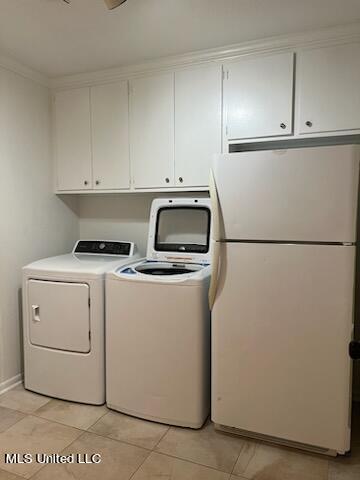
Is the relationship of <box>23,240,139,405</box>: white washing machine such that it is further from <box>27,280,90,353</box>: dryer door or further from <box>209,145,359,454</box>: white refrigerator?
<box>209,145,359,454</box>: white refrigerator

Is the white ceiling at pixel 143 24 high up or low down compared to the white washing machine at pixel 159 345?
up

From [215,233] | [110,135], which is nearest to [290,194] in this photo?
[215,233]

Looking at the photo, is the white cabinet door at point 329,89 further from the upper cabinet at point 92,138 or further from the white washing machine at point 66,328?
the white washing machine at point 66,328

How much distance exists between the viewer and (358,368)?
2.49 metres

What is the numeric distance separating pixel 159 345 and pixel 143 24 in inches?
73.3

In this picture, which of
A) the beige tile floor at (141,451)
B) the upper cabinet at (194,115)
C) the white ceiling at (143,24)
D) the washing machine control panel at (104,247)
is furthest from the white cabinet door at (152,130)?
the beige tile floor at (141,451)

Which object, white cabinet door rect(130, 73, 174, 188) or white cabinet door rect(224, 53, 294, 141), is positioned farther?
white cabinet door rect(130, 73, 174, 188)

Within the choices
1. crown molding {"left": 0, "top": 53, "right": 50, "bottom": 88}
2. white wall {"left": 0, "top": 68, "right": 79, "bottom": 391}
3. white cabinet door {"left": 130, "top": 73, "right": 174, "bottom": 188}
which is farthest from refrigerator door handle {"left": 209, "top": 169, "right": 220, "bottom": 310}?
crown molding {"left": 0, "top": 53, "right": 50, "bottom": 88}

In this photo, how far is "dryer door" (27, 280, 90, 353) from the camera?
232 centimetres

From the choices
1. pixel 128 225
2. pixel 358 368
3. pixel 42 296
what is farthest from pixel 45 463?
pixel 358 368

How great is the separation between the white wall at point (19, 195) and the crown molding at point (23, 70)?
32mm

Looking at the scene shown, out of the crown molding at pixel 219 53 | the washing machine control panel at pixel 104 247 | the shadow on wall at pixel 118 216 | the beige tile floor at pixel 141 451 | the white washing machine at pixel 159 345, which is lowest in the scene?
the beige tile floor at pixel 141 451

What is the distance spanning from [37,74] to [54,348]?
2.04 m

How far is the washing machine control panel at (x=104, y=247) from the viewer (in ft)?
9.20
